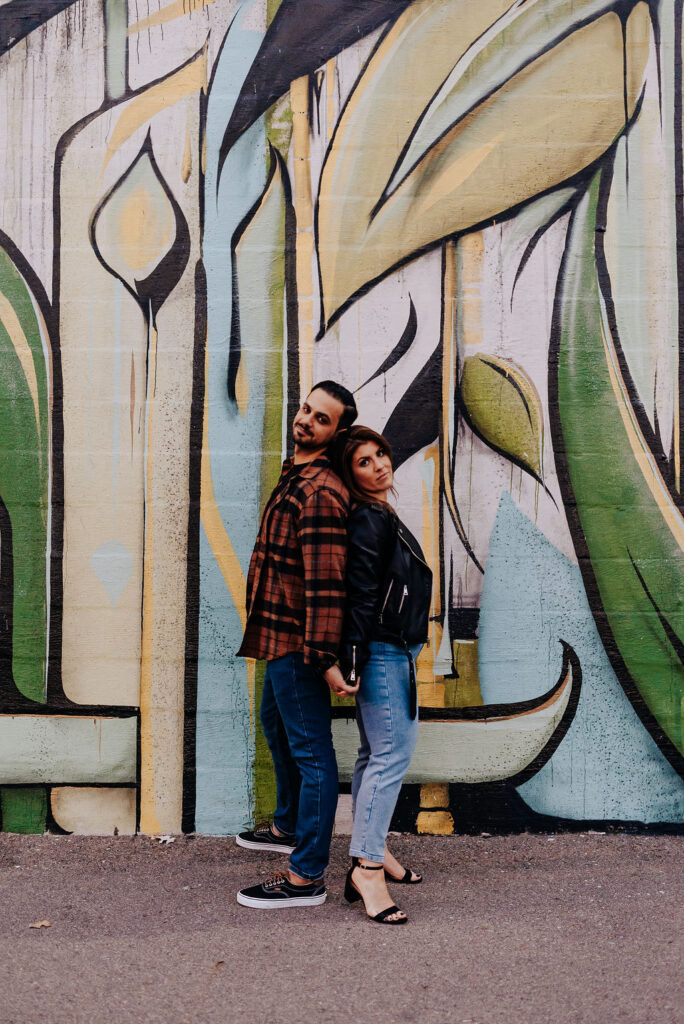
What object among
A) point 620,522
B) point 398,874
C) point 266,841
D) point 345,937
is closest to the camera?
point 345,937

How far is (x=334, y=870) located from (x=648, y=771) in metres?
1.40

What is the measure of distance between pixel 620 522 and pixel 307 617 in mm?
1574

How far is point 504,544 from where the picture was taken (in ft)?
12.8

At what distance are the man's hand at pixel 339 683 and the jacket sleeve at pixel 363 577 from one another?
35 millimetres

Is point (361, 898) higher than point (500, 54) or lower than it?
lower

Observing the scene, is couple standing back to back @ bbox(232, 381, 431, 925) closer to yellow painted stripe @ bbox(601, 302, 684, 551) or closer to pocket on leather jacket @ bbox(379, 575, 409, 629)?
pocket on leather jacket @ bbox(379, 575, 409, 629)

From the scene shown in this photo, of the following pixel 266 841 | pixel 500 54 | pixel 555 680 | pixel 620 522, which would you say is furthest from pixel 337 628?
pixel 500 54

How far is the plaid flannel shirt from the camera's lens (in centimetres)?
304

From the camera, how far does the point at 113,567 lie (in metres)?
3.94

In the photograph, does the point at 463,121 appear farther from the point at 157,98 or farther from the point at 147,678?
the point at 147,678

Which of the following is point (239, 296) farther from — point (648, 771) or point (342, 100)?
point (648, 771)

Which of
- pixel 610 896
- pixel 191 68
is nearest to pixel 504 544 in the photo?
pixel 610 896

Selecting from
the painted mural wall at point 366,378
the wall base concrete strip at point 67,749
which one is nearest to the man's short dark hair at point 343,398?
the painted mural wall at point 366,378

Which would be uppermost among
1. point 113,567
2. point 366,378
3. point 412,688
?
point 366,378
